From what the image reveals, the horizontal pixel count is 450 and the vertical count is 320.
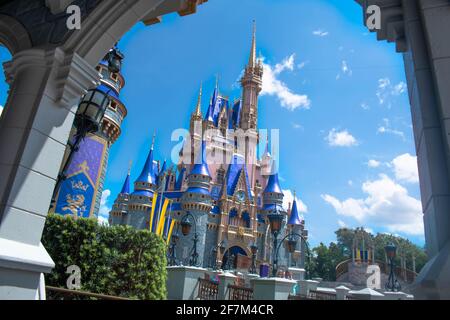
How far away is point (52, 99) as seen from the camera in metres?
3.00

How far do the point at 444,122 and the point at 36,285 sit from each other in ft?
10.5

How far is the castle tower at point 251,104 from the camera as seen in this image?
5400cm

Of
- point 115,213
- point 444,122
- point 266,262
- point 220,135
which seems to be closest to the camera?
point 444,122

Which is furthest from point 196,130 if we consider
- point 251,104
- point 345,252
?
point 345,252

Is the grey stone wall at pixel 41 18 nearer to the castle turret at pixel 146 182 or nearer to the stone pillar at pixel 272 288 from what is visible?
the stone pillar at pixel 272 288

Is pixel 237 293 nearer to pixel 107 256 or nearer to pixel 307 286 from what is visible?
pixel 107 256

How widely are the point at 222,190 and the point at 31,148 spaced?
42248 mm

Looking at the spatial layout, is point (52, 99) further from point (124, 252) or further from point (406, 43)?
point (124, 252)

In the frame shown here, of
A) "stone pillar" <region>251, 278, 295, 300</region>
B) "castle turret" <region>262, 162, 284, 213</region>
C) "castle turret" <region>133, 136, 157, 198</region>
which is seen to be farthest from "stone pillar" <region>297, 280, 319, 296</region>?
"castle turret" <region>262, 162, 284, 213</region>

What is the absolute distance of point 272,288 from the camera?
6.82m

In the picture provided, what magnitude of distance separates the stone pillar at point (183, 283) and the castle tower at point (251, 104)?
1661 inches

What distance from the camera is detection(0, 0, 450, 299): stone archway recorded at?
1688 mm

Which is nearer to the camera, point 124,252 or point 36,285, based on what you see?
point 36,285
